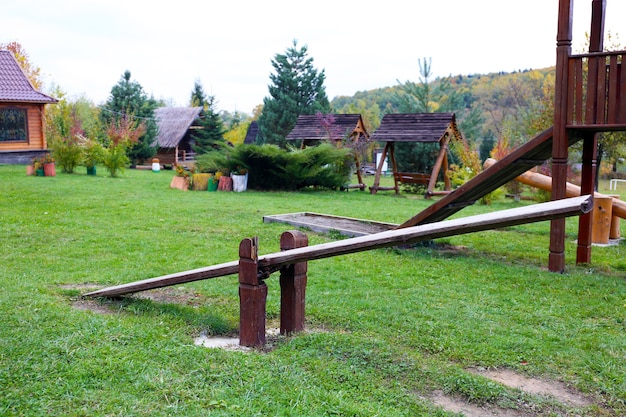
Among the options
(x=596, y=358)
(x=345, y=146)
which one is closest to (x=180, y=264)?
(x=596, y=358)

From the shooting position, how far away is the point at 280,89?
38.8 meters

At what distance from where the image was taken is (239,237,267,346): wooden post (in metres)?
4.49

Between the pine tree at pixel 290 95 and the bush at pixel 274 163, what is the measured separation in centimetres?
1802

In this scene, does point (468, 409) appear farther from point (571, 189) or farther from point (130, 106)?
point (130, 106)

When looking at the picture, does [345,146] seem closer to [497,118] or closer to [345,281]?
[345,281]

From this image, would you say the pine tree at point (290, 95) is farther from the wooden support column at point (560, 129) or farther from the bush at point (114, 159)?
the wooden support column at point (560, 129)

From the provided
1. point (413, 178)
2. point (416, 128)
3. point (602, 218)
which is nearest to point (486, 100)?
point (413, 178)

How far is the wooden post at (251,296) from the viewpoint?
14.7 ft

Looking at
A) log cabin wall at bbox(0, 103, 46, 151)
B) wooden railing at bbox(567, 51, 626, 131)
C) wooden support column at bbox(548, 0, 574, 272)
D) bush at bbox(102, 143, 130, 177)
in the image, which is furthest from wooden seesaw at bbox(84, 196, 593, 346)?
log cabin wall at bbox(0, 103, 46, 151)

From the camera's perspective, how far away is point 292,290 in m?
4.87

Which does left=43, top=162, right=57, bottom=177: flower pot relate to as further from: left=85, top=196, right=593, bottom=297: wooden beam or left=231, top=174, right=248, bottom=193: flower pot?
left=85, top=196, right=593, bottom=297: wooden beam

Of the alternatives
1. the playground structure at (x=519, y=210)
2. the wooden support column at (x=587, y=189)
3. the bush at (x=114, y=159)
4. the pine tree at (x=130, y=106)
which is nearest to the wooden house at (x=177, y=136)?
the pine tree at (x=130, y=106)

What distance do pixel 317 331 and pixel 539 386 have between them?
1.85m

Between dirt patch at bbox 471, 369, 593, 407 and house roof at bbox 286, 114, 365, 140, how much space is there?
1853 cm
